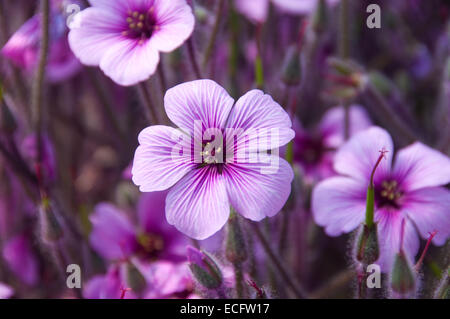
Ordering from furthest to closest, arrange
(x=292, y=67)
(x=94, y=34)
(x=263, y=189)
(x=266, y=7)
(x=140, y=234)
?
(x=266, y=7) < (x=140, y=234) < (x=292, y=67) < (x=94, y=34) < (x=263, y=189)

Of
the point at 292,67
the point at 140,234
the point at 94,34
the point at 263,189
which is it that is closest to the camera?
the point at 263,189

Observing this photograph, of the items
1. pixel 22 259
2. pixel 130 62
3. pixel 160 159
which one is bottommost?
pixel 22 259

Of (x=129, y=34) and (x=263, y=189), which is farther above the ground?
(x=129, y=34)

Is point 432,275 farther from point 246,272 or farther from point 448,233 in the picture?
point 246,272

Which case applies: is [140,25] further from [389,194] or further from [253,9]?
[253,9]

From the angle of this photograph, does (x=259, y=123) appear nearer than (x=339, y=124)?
Yes

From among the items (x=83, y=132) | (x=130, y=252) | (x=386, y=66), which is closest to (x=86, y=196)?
(x=83, y=132)

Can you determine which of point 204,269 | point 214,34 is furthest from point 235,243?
point 214,34

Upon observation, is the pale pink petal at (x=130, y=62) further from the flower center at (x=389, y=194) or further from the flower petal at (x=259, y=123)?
the flower center at (x=389, y=194)
